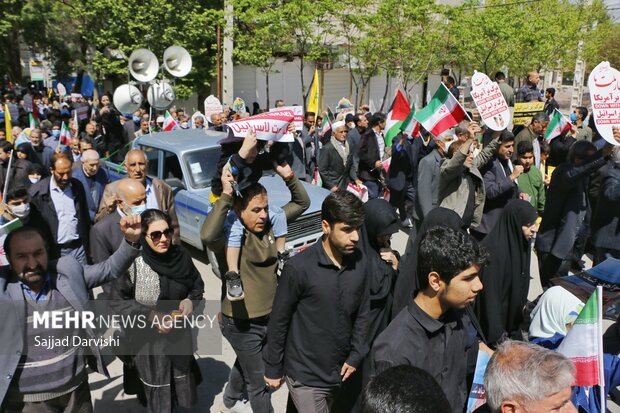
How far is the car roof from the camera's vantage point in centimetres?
818

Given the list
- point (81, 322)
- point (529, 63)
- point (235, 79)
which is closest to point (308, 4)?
point (235, 79)

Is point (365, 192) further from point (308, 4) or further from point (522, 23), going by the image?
point (522, 23)

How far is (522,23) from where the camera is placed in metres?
22.4

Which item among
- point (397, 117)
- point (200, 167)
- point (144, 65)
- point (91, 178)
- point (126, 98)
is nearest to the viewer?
point (91, 178)

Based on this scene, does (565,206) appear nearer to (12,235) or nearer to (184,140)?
(12,235)

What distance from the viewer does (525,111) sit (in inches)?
382

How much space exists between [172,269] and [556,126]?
26.4ft

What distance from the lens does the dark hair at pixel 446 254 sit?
2.64 metres

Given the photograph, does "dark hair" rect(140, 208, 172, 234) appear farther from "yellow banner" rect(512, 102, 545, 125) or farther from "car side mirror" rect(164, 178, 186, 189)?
"yellow banner" rect(512, 102, 545, 125)

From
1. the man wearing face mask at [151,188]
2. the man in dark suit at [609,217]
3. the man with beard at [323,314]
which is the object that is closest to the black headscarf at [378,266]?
the man with beard at [323,314]

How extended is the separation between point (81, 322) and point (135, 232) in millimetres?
600

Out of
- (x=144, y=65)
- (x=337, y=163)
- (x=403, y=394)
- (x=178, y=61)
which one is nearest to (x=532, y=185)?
(x=337, y=163)

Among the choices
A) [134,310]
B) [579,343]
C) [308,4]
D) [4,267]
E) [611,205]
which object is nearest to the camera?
[579,343]

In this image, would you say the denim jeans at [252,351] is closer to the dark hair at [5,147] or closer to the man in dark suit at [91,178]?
the man in dark suit at [91,178]
